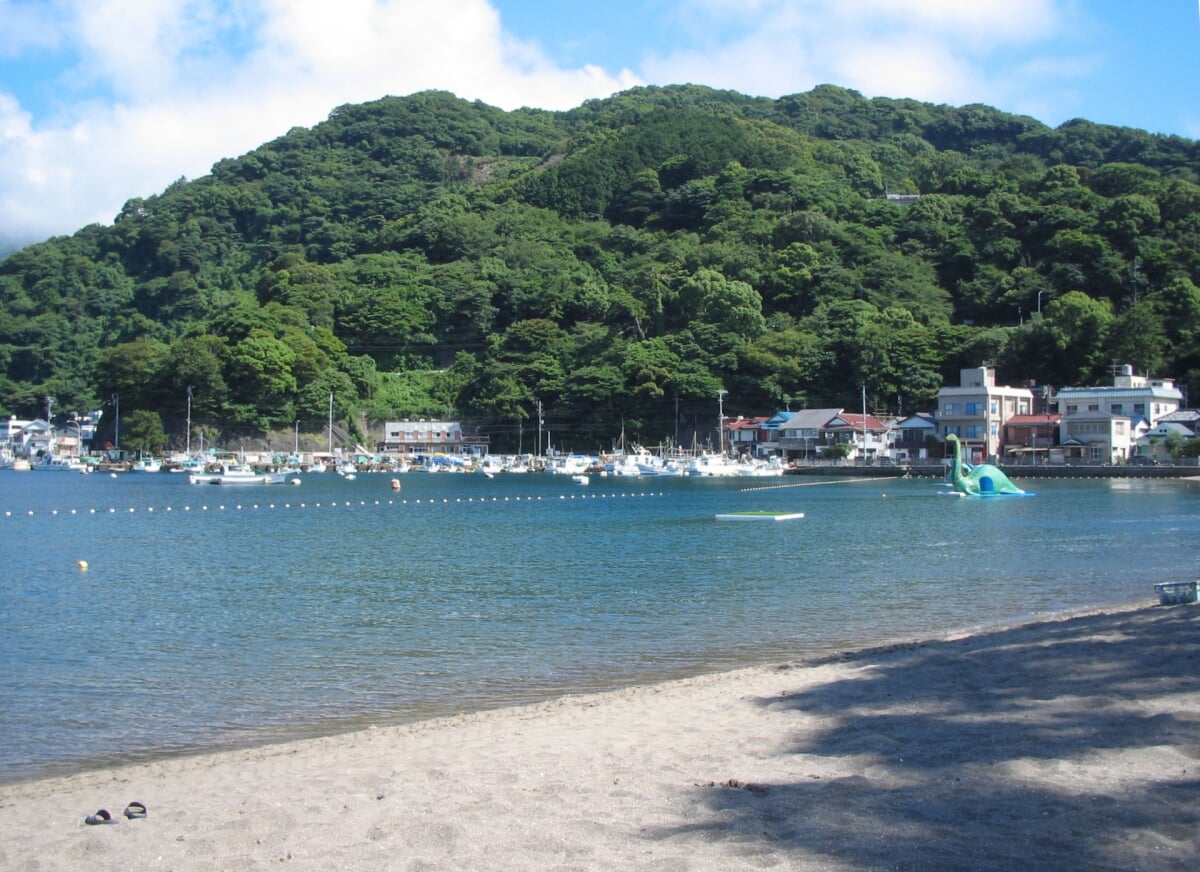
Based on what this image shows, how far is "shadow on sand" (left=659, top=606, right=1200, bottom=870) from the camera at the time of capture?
589 cm

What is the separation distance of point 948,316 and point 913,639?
256 feet

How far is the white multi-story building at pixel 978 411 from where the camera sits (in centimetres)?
7219

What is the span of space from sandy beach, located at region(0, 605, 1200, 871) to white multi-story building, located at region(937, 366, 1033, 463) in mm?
64640

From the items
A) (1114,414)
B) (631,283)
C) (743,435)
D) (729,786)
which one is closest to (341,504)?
(743,435)

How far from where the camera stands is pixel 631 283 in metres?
103

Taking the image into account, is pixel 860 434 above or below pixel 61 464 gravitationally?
above

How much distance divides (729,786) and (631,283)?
319 feet

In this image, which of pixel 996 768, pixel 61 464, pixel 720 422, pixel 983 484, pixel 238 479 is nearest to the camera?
pixel 996 768

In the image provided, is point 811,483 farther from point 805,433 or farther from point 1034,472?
point 1034,472

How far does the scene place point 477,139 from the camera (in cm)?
16312

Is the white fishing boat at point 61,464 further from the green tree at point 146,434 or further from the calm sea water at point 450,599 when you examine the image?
the calm sea water at point 450,599

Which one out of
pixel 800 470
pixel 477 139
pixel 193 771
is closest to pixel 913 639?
pixel 193 771

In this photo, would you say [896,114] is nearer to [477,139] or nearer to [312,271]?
[477,139]

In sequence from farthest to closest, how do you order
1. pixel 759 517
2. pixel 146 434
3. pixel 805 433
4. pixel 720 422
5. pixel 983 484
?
pixel 146 434 < pixel 720 422 < pixel 805 433 < pixel 983 484 < pixel 759 517
